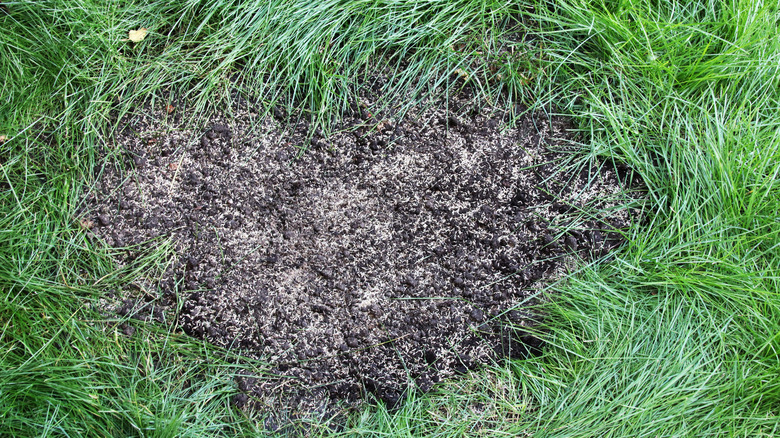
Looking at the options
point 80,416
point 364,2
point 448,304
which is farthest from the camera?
point 364,2

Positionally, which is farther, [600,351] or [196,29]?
[196,29]

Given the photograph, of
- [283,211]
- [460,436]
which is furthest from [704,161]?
[283,211]

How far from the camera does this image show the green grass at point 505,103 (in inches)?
74.7

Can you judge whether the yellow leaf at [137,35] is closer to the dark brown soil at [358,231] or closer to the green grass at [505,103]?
the green grass at [505,103]

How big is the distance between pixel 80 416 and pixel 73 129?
112 cm

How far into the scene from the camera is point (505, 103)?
223 centimetres

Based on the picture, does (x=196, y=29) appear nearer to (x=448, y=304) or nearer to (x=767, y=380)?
(x=448, y=304)

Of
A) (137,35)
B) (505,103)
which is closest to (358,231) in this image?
(505,103)

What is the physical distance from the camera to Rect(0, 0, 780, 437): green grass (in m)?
1.90

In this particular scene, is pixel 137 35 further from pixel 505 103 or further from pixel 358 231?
pixel 505 103

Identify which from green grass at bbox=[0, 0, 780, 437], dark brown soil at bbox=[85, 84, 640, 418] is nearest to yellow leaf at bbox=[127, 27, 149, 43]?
green grass at bbox=[0, 0, 780, 437]

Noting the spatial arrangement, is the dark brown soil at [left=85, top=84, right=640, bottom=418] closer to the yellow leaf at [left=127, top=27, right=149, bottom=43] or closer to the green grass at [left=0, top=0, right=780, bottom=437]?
the green grass at [left=0, top=0, right=780, bottom=437]

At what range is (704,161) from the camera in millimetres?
2059

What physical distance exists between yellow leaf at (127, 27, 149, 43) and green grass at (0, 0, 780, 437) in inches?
1.3
